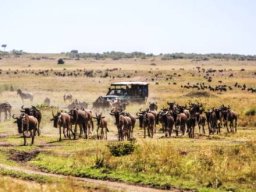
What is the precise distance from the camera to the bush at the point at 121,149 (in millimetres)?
27953

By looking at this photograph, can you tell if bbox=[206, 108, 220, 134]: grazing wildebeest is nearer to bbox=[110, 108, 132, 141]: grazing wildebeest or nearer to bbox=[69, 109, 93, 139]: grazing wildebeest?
bbox=[110, 108, 132, 141]: grazing wildebeest

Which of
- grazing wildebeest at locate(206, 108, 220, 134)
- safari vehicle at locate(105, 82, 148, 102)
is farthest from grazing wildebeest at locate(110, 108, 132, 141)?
safari vehicle at locate(105, 82, 148, 102)

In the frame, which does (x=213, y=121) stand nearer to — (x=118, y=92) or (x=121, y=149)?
(x=121, y=149)

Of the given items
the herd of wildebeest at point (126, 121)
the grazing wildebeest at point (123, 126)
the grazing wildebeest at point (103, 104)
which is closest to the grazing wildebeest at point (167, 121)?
the herd of wildebeest at point (126, 121)

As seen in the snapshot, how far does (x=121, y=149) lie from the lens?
92.0 feet

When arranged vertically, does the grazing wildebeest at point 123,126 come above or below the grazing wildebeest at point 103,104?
above

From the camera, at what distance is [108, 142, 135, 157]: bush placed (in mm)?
27953

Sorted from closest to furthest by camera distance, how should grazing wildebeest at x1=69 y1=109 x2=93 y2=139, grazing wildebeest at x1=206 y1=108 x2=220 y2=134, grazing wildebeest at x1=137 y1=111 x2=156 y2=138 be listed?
1. grazing wildebeest at x1=69 y1=109 x2=93 y2=139
2. grazing wildebeest at x1=137 y1=111 x2=156 y2=138
3. grazing wildebeest at x1=206 y1=108 x2=220 y2=134

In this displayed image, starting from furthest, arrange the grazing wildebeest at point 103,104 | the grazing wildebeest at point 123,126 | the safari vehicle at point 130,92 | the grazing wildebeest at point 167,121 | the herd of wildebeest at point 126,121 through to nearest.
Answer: the safari vehicle at point 130,92 → the grazing wildebeest at point 103,104 → the grazing wildebeest at point 167,121 → the herd of wildebeest at point 126,121 → the grazing wildebeest at point 123,126

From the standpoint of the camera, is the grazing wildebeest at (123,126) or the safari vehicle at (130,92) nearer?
the grazing wildebeest at (123,126)

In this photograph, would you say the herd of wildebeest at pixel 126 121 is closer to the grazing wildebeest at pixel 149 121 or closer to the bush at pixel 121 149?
the grazing wildebeest at pixel 149 121

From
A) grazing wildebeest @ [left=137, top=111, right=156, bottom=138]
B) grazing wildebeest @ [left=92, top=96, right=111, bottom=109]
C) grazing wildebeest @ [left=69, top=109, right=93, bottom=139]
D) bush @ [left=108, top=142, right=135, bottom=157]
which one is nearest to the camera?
bush @ [left=108, top=142, right=135, bottom=157]

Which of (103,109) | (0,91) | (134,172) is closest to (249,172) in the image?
(134,172)

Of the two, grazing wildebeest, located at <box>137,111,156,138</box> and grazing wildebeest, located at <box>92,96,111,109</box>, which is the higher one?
grazing wildebeest, located at <box>137,111,156,138</box>
